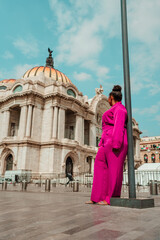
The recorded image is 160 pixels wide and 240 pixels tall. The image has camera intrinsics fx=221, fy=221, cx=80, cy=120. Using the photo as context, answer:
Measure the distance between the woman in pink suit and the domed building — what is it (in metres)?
23.7

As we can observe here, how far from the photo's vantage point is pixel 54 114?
106 feet

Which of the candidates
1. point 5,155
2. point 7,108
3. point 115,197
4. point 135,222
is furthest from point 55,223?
point 7,108

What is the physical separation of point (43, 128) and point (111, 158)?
26962 millimetres

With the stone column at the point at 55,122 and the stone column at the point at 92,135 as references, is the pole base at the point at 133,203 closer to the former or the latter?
the stone column at the point at 55,122

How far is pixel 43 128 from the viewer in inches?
1287

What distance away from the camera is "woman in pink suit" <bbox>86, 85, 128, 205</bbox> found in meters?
6.34

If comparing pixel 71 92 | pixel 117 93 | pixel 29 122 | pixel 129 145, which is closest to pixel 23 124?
pixel 29 122

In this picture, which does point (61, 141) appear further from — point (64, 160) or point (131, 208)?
point (131, 208)

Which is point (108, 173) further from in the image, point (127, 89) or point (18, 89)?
point (18, 89)

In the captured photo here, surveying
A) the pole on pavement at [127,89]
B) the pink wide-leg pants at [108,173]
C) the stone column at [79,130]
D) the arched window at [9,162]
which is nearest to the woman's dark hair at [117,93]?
the pole on pavement at [127,89]

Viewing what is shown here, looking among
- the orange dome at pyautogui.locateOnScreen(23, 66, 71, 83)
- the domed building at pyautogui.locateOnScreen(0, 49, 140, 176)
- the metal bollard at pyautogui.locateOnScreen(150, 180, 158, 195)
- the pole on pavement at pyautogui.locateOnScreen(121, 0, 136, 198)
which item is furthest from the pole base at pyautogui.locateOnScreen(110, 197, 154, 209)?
the orange dome at pyautogui.locateOnScreen(23, 66, 71, 83)

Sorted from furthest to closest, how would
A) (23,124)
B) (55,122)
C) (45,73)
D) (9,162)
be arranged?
(45,73) → (9,162) → (55,122) → (23,124)

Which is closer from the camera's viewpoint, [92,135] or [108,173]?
[108,173]

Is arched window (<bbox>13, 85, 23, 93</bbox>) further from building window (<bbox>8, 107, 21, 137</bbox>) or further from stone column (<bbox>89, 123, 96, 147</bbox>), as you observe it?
stone column (<bbox>89, 123, 96, 147</bbox>)
